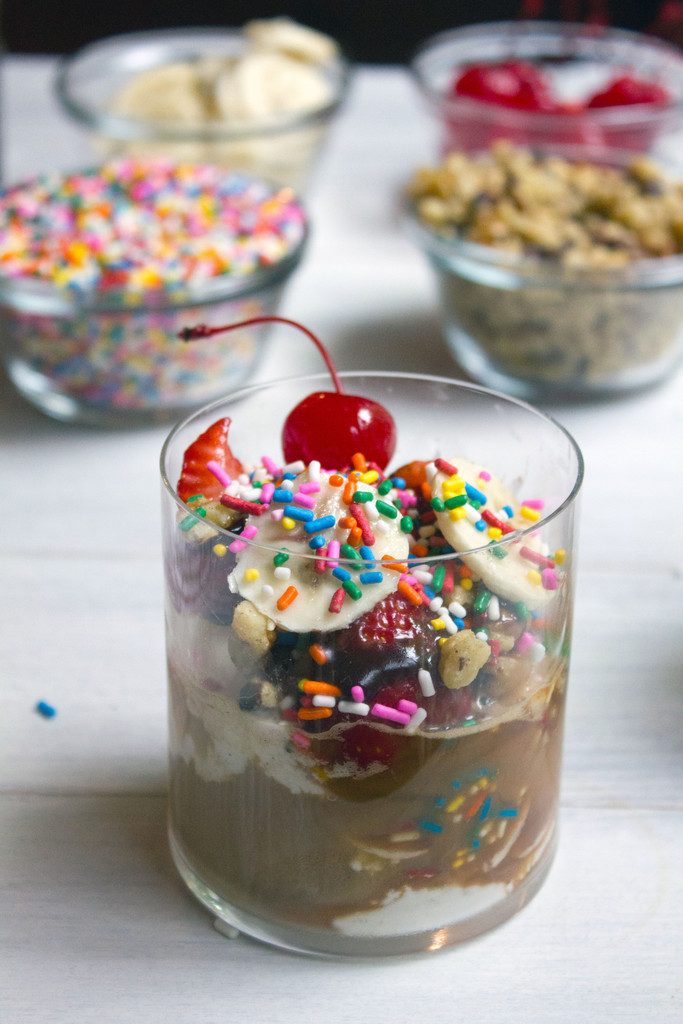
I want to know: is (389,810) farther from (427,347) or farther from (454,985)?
(427,347)

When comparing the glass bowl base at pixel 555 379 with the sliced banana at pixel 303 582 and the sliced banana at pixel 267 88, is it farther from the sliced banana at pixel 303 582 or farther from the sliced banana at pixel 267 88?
the sliced banana at pixel 303 582

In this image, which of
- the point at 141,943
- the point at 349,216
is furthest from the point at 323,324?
the point at 141,943

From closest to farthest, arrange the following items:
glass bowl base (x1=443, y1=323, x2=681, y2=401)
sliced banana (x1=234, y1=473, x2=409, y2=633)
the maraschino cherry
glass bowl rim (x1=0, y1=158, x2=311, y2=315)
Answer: sliced banana (x1=234, y1=473, x2=409, y2=633)
the maraschino cherry
glass bowl rim (x1=0, y1=158, x2=311, y2=315)
glass bowl base (x1=443, y1=323, x2=681, y2=401)

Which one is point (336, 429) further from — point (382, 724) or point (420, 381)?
point (382, 724)

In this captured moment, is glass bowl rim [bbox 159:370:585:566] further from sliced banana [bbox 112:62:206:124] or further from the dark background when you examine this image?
the dark background

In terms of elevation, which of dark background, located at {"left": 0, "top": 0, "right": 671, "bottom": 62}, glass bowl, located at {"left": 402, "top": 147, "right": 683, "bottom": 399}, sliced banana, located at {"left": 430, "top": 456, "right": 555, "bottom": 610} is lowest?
dark background, located at {"left": 0, "top": 0, "right": 671, "bottom": 62}

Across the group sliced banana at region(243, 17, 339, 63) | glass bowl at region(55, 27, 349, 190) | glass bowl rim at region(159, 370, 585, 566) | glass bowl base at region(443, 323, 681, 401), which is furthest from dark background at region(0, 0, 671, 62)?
glass bowl rim at region(159, 370, 585, 566)

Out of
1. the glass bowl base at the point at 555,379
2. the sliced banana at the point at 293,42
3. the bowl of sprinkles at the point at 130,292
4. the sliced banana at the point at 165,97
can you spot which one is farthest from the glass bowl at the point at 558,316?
the sliced banana at the point at 293,42
